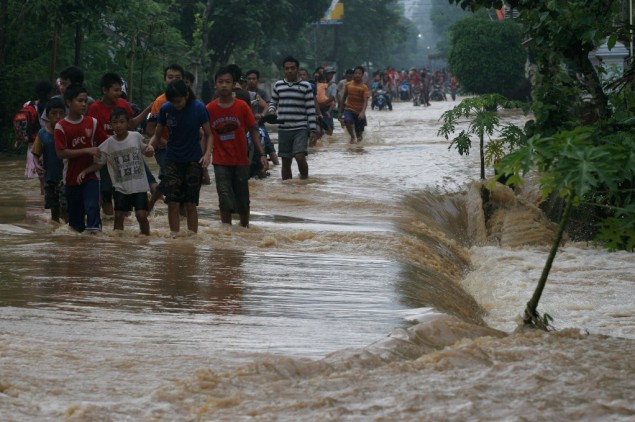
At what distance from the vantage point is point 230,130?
36.6 ft

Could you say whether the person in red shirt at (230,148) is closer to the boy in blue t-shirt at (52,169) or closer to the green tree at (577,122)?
the boy in blue t-shirt at (52,169)

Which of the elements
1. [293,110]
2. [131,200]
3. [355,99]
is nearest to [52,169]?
[131,200]

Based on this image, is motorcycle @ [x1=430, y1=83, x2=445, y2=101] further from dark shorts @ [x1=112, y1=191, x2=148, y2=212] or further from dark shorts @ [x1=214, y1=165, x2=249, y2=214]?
dark shorts @ [x1=112, y1=191, x2=148, y2=212]

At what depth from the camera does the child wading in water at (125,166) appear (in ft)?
33.7

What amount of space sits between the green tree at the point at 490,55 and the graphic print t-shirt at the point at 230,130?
28312 mm

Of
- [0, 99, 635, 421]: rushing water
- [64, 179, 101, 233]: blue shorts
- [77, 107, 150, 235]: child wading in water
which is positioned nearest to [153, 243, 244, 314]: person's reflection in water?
[0, 99, 635, 421]: rushing water

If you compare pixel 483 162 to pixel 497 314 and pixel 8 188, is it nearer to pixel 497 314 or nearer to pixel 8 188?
pixel 8 188

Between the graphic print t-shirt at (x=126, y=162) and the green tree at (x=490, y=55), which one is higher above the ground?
the green tree at (x=490, y=55)

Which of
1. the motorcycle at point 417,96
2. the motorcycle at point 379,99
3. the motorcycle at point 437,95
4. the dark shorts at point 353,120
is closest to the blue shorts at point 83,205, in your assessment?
the dark shorts at point 353,120

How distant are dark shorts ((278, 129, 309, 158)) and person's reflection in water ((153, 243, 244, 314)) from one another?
5931 mm

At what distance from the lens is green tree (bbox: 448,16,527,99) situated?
38.9 meters

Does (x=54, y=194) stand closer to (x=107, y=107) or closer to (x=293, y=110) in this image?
(x=107, y=107)

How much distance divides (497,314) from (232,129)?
3101 millimetres

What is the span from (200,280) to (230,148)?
296cm
